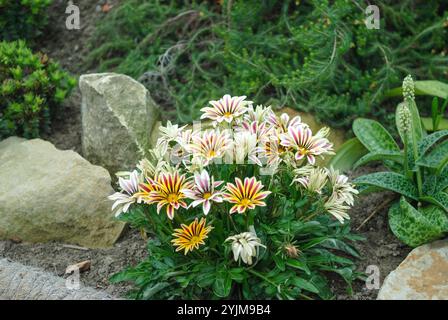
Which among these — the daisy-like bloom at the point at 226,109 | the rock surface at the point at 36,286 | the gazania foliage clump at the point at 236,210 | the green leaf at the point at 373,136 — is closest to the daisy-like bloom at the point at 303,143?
the gazania foliage clump at the point at 236,210

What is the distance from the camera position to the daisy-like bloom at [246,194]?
3.03m

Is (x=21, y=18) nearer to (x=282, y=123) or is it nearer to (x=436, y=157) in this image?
(x=282, y=123)

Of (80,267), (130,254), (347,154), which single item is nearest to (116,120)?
(130,254)

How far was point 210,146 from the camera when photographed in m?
3.14

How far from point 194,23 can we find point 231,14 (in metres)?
0.57

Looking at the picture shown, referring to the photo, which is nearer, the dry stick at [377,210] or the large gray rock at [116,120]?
the dry stick at [377,210]

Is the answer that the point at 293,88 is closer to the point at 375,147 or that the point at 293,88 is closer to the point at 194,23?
the point at 375,147

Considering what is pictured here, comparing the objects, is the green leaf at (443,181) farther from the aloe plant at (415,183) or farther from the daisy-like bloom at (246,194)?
the daisy-like bloom at (246,194)

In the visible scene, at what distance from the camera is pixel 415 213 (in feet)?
11.6

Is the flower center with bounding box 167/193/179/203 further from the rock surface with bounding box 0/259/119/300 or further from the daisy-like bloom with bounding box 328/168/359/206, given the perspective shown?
the daisy-like bloom with bounding box 328/168/359/206

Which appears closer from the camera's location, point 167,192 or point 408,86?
point 167,192

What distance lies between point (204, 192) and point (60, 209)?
1149 millimetres

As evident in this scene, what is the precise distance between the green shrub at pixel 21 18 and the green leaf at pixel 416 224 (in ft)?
9.68
